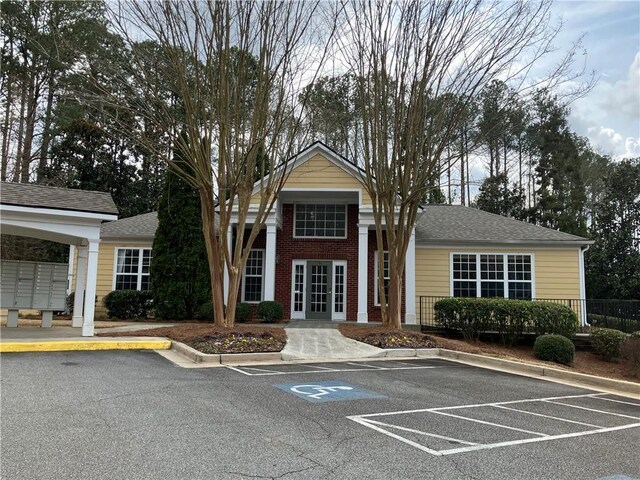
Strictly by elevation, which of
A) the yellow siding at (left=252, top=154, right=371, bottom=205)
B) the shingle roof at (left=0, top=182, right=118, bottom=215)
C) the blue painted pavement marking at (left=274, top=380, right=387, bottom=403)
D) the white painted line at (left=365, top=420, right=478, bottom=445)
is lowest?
the blue painted pavement marking at (left=274, top=380, right=387, bottom=403)

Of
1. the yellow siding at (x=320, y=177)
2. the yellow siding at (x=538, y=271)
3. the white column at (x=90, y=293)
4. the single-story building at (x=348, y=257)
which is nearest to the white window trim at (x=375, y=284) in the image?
the single-story building at (x=348, y=257)

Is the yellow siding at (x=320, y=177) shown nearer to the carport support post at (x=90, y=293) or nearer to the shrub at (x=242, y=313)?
the shrub at (x=242, y=313)

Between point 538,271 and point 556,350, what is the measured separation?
21.9 ft

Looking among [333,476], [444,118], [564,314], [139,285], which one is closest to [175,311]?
[139,285]

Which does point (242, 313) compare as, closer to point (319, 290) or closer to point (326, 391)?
point (319, 290)

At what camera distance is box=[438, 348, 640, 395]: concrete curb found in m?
8.32

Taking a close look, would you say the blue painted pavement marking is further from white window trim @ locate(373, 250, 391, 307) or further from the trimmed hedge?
white window trim @ locate(373, 250, 391, 307)

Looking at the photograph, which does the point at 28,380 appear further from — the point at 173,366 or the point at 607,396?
the point at 607,396

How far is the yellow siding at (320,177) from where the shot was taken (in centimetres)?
1756

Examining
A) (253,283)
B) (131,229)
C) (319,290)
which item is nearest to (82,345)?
(253,283)

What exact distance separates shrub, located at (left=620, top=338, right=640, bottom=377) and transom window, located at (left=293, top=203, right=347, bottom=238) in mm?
10293

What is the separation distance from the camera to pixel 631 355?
1115cm

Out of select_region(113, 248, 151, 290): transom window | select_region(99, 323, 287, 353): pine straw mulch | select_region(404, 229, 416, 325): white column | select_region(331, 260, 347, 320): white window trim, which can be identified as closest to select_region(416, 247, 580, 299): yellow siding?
select_region(404, 229, 416, 325): white column

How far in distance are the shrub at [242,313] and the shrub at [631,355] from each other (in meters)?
11.4
